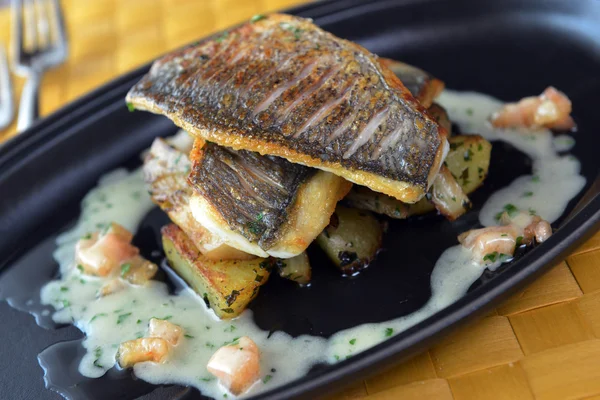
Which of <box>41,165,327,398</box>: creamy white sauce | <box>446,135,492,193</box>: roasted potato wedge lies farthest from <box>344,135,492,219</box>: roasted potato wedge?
<box>41,165,327,398</box>: creamy white sauce

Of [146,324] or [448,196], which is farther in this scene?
[448,196]

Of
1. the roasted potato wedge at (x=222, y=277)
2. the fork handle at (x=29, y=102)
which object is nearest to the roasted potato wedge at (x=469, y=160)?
the roasted potato wedge at (x=222, y=277)

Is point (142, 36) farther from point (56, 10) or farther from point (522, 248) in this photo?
point (522, 248)

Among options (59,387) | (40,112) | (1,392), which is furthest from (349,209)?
(40,112)

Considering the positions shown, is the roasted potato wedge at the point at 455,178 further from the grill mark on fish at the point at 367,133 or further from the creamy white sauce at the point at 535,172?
the grill mark on fish at the point at 367,133

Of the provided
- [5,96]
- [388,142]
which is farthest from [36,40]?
[388,142]

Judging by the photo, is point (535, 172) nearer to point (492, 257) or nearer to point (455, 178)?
point (455, 178)

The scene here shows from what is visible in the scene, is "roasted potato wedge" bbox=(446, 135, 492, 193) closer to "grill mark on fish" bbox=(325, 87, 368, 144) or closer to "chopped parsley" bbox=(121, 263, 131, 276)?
"grill mark on fish" bbox=(325, 87, 368, 144)
